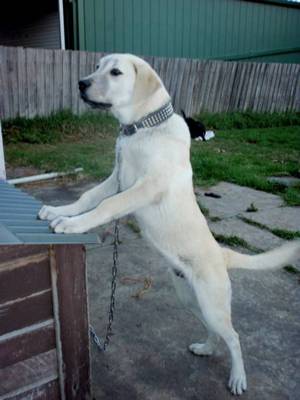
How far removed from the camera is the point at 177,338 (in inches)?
91.3

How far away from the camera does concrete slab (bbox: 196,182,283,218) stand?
14.4 feet

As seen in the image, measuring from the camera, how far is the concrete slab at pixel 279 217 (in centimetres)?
397

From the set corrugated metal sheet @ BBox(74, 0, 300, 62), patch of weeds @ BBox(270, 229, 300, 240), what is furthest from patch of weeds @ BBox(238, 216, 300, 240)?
corrugated metal sheet @ BBox(74, 0, 300, 62)

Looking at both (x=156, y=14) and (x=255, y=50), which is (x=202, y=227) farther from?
(x=255, y=50)

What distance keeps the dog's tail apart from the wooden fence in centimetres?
723

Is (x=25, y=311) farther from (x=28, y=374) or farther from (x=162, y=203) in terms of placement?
(x=162, y=203)

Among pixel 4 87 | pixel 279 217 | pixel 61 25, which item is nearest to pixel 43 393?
pixel 279 217

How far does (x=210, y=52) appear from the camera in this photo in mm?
13453

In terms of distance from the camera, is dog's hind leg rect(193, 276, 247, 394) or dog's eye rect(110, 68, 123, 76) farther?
dog's eye rect(110, 68, 123, 76)

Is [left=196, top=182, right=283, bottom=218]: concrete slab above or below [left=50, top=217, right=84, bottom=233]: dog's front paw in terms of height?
below

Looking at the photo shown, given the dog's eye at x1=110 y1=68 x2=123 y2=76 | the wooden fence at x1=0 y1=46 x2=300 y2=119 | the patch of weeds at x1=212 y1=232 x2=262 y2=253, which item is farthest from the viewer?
the wooden fence at x1=0 y1=46 x2=300 y2=119

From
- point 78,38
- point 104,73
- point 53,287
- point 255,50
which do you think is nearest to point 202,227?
point 53,287

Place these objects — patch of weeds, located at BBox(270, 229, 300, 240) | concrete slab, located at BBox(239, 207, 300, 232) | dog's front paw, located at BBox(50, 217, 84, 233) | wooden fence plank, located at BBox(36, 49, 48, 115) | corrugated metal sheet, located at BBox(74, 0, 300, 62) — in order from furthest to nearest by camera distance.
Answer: corrugated metal sheet, located at BBox(74, 0, 300, 62)
wooden fence plank, located at BBox(36, 49, 48, 115)
concrete slab, located at BBox(239, 207, 300, 232)
patch of weeds, located at BBox(270, 229, 300, 240)
dog's front paw, located at BBox(50, 217, 84, 233)

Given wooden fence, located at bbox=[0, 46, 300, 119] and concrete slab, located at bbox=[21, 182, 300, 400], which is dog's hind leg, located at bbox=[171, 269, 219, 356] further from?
wooden fence, located at bbox=[0, 46, 300, 119]
